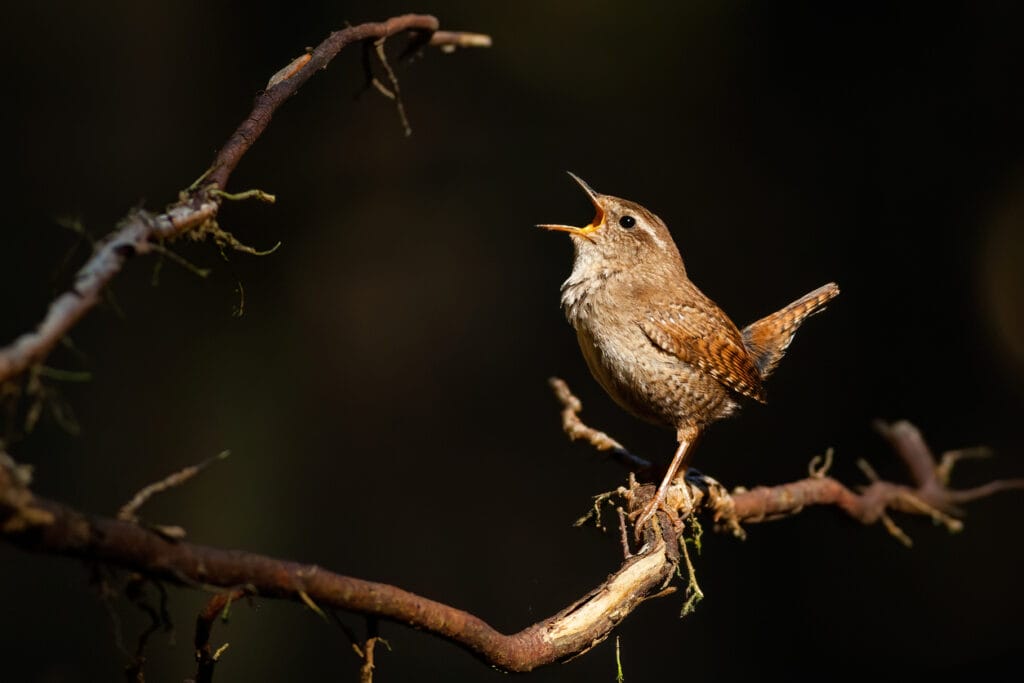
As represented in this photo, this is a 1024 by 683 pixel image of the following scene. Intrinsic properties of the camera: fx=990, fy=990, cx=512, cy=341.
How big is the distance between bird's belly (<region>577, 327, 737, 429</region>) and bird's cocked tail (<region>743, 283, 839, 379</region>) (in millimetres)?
398

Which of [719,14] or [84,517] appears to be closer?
[84,517]

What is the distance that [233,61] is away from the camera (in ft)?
16.1

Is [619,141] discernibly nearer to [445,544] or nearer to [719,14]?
[719,14]

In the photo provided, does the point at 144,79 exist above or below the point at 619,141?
above

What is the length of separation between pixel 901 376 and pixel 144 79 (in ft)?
12.9

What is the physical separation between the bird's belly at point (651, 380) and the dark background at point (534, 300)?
194 cm

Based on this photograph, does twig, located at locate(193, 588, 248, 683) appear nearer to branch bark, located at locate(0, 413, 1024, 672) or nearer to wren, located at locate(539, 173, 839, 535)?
branch bark, located at locate(0, 413, 1024, 672)

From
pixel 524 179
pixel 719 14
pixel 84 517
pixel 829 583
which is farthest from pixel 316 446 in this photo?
pixel 84 517

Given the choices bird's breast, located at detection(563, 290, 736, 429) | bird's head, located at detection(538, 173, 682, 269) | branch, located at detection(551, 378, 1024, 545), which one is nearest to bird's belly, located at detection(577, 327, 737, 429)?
bird's breast, located at detection(563, 290, 736, 429)

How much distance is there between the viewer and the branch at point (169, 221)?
3.55 feet

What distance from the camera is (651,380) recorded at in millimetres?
2641

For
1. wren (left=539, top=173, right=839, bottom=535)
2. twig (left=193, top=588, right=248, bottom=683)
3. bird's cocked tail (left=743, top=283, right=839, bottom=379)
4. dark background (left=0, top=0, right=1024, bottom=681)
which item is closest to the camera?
twig (left=193, top=588, right=248, bottom=683)

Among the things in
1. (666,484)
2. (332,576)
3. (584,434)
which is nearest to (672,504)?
(666,484)

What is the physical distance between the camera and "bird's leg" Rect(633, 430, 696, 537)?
7.29 feet
